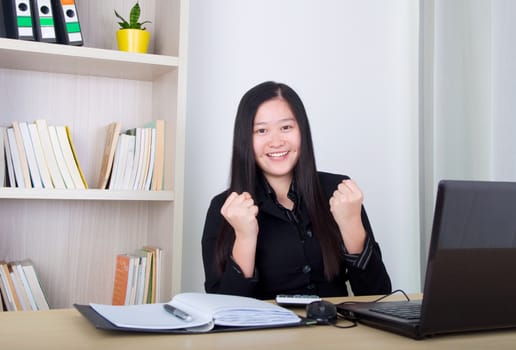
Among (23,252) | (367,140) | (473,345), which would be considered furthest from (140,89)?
(473,345)

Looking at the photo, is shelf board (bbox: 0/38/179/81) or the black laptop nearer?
Result: the black laptop

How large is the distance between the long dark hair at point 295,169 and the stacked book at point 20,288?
0.74 m

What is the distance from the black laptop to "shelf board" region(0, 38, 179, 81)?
5.05ft

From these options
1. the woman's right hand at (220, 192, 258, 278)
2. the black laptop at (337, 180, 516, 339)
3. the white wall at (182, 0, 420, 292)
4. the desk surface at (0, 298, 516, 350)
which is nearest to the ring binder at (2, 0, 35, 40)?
the white wall at (182, 0, 420, 292)

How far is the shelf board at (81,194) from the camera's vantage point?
219 cm

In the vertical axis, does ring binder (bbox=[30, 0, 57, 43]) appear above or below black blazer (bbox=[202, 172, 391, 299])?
above

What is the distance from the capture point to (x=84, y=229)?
8.57ft

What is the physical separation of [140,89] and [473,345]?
192 cm

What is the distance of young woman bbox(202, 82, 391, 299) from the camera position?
191 centimetres

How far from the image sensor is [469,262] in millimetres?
1092

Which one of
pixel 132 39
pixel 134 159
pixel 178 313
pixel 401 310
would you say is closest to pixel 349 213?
pixel 401 310

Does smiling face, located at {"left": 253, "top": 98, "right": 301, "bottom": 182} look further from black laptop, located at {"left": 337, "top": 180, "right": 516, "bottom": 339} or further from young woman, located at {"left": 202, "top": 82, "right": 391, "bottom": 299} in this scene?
black laptop, located at {"left": 337, "top": 180, "right": 516, "bottom": 339}

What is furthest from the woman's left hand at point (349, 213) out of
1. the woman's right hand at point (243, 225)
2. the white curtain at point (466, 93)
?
the white curtain at point (466, 93)

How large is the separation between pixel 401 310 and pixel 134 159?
139cm
